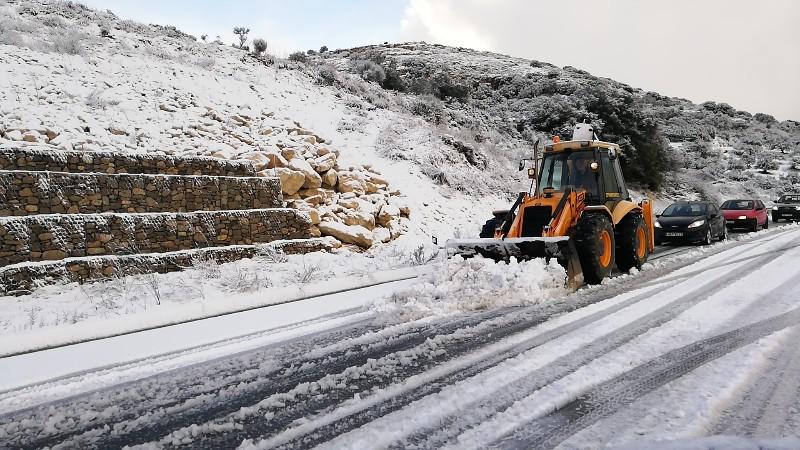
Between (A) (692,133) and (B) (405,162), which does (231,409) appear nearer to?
(B) (405,162)

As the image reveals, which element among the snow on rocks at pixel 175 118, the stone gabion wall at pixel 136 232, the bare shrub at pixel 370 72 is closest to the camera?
the stone gabion wall at pixel 136 232

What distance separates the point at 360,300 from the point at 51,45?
50.1ft

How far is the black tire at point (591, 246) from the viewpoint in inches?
267

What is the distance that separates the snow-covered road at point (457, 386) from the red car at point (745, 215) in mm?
13623

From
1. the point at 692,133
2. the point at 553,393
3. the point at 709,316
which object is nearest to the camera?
Answer: the point at 553,393

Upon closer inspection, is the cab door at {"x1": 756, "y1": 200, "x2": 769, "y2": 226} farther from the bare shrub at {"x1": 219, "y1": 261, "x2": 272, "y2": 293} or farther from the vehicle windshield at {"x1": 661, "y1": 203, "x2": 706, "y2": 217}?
the bare shrub at {"x1": 219, "y1": 261, "x2": 272, "y2": 293}

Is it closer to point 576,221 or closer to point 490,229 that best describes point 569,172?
point 576,221

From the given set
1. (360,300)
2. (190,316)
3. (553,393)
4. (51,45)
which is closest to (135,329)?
(190,316)

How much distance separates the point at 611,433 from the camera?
98.3 inches

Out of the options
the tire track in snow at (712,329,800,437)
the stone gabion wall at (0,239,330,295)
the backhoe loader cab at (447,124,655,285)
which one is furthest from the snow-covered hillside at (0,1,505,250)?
the tire track in snow at (712,329,800,437)

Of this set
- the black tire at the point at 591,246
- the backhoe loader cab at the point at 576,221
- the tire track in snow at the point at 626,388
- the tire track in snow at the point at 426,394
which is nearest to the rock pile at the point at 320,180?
the backhoe loader cab at the point at 576,221

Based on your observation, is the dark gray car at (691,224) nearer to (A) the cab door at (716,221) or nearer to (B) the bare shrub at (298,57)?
(A) the cab door at (716,221)

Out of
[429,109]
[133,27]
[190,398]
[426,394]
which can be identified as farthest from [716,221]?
[133,27]

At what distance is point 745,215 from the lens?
648 inches
